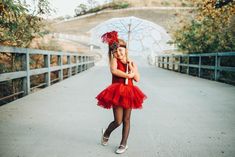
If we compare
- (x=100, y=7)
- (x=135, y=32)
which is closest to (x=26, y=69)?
(x=135, y=32)

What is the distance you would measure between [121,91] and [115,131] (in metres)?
1.19

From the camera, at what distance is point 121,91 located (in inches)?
143

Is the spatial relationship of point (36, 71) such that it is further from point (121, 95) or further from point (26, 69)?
point (121, 95)

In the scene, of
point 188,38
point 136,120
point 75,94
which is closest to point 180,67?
point 188,38

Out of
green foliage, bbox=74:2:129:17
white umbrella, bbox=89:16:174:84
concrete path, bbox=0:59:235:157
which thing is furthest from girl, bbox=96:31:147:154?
green foliage, bbox=74:2:129:17

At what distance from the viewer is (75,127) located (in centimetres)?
491

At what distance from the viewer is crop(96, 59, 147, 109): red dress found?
11.9 ft

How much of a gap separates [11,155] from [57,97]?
4.60 metres

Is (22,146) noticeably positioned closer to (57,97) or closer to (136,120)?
(136,120)

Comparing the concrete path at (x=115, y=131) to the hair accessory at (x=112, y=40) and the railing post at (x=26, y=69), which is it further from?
the hair accessory at (x=112, y=40)

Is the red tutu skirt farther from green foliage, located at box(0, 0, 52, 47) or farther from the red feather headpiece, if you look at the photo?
green foliage, located at box(0, 0, 52, 47)

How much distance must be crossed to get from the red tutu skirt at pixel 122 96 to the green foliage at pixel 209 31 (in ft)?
30.3

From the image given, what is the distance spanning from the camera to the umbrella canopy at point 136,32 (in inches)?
718

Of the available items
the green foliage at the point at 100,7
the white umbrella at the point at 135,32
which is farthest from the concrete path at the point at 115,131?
the green foliage at the point at 100,7
